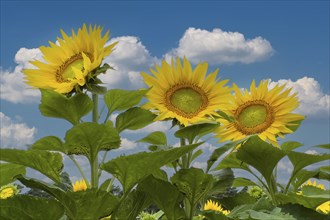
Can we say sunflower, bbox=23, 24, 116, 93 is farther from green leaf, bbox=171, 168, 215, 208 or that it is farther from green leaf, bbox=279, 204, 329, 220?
green leaf, bbox=279, 204, 329, 220

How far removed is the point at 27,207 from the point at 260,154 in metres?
0.86

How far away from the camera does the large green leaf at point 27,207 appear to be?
1.40 metres

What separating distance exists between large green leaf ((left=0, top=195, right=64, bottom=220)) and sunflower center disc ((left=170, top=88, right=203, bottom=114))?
610 millimetres

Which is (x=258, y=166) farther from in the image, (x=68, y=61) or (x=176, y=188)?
(x=68, y=61)

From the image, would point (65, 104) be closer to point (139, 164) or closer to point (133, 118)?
point (133, 118)

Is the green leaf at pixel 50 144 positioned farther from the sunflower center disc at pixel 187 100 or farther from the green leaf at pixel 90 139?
the sunflower center disc at pixel 187 100

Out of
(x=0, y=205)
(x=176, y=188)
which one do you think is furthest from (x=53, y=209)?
(x=176, y=188)

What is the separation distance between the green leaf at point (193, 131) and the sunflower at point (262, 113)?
1.19 feet

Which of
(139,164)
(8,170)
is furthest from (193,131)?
(8,170)

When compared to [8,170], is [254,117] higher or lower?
higher

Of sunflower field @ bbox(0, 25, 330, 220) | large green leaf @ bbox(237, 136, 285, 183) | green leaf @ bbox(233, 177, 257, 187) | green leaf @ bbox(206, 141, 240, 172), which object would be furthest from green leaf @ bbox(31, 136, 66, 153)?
green leaf @ bbox(233, 177, 257, 187)

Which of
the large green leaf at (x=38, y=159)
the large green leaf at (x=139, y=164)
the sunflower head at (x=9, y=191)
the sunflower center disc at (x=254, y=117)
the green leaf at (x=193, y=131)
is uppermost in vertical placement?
the sunflower center disc at (x=254, y=117)

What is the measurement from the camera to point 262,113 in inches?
86.7

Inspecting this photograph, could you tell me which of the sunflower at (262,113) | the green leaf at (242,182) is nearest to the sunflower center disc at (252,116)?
the sunflower at (262,113)
